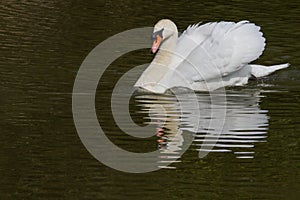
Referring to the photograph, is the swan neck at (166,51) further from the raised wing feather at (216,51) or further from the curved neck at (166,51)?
the raised wing feather at (216,51)

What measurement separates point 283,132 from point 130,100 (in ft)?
7.13

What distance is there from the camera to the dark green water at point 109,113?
7711 mm

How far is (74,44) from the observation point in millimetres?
13609

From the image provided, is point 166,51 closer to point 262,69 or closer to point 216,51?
point 216,51

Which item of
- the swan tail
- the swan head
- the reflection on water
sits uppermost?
the swan head

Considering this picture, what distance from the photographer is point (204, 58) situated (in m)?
11.8

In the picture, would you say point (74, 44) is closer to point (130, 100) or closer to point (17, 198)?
point (130, 100)

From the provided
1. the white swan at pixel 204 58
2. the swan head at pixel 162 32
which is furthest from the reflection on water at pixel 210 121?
the swan head at pixel 162 32

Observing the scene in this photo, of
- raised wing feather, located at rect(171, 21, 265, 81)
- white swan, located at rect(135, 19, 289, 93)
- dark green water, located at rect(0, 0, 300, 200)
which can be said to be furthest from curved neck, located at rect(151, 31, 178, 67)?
dark green water, located at rect(0, 0, 300, 200)

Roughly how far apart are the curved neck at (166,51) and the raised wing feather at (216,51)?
0.11 metres

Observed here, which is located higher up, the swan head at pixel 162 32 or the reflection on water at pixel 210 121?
the swan head at pixel 162 32

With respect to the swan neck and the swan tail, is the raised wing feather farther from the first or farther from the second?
the swan tail

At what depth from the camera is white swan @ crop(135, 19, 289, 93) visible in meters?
11.7

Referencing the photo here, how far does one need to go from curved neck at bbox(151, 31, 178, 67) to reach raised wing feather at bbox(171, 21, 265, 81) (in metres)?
0.11
